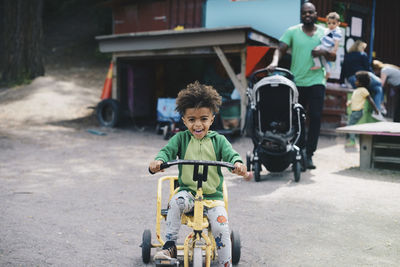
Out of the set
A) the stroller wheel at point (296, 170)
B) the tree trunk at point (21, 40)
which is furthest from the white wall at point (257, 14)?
the stroller wheel at point (296, 170)

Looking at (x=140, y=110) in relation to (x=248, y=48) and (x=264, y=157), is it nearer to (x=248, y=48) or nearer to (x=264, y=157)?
(x=248, y=48)

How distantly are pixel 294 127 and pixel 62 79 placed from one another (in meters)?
11.8

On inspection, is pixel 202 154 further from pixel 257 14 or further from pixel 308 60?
pixel 257 14

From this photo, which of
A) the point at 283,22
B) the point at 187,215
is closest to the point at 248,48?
the point at 283,22

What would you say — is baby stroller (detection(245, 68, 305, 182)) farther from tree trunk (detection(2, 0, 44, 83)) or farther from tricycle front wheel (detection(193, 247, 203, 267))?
tree trunk (detection(2, 0, 44, 83))

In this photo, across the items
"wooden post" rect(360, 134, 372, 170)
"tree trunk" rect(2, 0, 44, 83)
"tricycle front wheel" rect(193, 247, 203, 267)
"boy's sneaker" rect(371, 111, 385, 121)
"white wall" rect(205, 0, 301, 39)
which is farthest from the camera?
"tree trunk" rect(2, 0, 44, 83)

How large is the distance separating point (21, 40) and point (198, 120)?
549 inches

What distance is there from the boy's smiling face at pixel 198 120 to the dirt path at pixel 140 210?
999 millimetres

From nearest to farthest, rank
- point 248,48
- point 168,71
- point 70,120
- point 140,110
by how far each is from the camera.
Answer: point 248,48 < point 70,120 < point 140,110 < point 168,71

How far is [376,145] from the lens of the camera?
6.93 m

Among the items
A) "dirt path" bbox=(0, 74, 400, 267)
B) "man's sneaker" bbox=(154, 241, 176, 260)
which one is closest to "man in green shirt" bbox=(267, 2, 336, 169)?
"dirt path" bbox=(0, 74, 400, 267)

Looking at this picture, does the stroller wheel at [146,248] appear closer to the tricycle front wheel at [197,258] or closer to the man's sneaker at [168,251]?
the man's sneaker at [168,251]

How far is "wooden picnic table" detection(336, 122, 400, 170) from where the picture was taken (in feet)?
22.1

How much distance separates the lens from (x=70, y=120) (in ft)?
41.9
